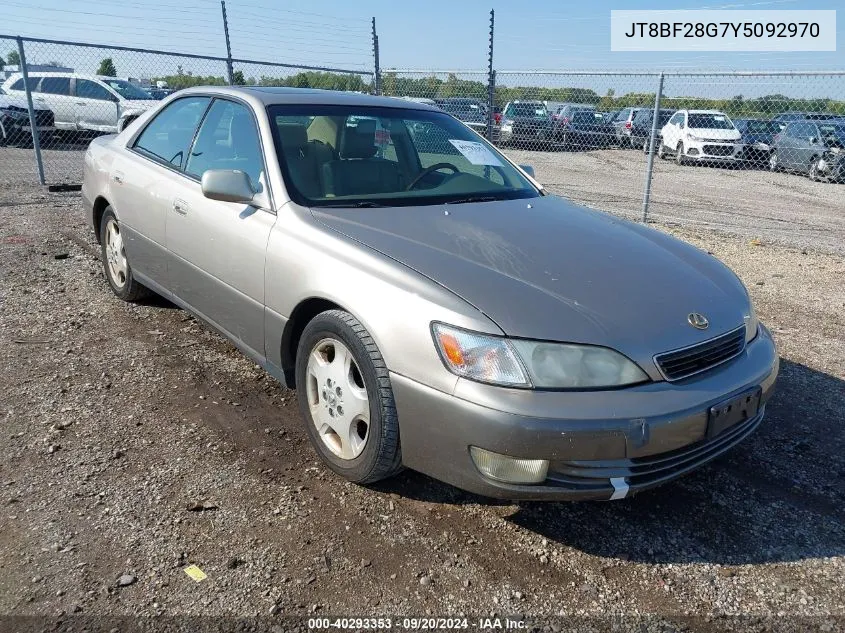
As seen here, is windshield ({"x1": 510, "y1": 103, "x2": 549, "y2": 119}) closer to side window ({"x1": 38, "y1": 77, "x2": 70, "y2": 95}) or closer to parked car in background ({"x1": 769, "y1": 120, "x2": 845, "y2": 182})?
parked car in background ({"x1": 769, "y1": 120, "x2": 845, "y2": 182})

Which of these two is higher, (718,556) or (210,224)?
(210,224)

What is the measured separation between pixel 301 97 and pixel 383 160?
0.61 meters

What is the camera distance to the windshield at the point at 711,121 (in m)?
18.1

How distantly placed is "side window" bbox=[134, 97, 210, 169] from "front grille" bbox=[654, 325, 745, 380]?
2.87 m

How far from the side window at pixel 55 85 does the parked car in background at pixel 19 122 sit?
0.56 m

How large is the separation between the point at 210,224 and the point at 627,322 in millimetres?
2120

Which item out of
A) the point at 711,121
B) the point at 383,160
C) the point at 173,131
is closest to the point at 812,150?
the point at 711,121

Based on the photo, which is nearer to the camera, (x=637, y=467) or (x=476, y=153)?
(x=637, y=467)

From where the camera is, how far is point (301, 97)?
3.75 metres

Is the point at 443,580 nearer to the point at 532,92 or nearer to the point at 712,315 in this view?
the point at 712,315

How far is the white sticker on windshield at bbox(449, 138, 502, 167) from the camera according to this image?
3936 millimetres

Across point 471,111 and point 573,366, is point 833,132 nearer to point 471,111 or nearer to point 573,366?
point 471,111

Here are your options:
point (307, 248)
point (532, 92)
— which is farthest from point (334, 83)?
point (307, 248)

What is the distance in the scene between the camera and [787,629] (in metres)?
2.18
